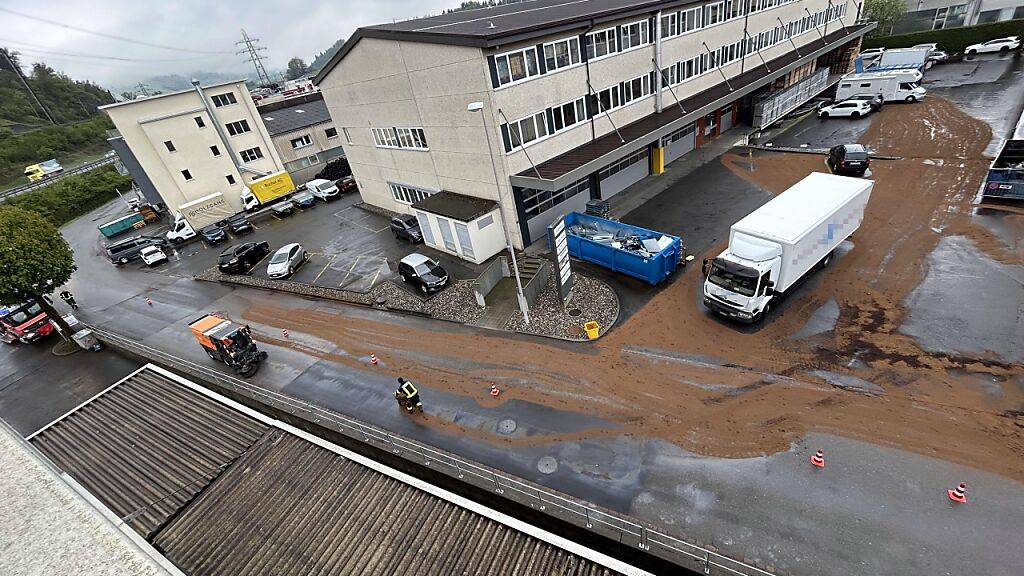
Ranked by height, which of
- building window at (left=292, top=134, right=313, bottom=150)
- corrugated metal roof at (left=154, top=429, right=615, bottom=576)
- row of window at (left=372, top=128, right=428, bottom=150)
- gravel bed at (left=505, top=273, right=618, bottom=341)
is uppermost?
row of window at (left=372, top=128, right=428, bottom=150)

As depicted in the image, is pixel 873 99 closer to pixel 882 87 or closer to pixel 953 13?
pixel 882 87

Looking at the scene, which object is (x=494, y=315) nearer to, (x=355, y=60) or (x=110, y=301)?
(x=355, y=60)

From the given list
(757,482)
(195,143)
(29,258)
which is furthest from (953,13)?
(29,258)

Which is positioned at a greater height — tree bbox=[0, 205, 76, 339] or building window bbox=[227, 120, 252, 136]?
building window bbox=[227, 120, 252, 136]

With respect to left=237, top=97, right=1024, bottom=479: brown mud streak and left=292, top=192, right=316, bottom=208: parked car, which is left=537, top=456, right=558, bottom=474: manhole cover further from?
left=292, top=192, right=316, bottom=208: parked car

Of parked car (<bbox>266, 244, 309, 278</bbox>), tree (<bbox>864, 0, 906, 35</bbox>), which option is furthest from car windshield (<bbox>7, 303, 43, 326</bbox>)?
tree (<bbox>864, 0, 906, 35</bbox>)

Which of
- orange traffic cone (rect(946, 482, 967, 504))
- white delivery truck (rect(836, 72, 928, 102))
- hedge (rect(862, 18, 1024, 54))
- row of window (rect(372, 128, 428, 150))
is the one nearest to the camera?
orange traffic cone (rect(946, 482, 967, 504))

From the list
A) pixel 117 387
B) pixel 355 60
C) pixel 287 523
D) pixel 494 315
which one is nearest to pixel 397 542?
pixel 287 523
